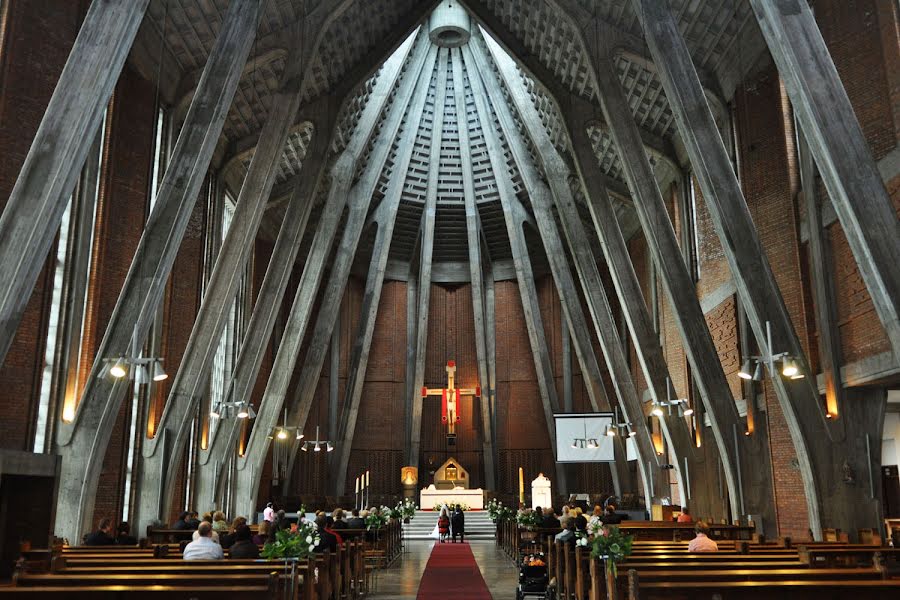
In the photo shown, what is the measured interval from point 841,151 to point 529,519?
775 centimetres

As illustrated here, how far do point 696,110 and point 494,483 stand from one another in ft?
56.5

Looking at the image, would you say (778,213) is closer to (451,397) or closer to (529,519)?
(529,519)

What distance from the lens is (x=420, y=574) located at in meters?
12.1

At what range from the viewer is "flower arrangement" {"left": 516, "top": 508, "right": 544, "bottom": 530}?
42.4 ft

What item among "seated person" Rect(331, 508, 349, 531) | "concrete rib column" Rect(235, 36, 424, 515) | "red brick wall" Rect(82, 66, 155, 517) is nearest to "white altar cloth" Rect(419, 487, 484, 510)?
"concrete rib column" Rect(235, 36, 424, 515)

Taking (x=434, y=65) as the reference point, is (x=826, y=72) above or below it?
below

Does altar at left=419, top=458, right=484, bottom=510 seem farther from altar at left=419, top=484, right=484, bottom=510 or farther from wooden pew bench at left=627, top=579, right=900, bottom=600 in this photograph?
wooden pew bench at left=627, top=579, right=900, bottom=600

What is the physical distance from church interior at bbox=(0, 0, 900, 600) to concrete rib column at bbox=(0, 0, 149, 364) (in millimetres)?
31

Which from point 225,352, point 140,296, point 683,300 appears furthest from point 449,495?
point 140,296

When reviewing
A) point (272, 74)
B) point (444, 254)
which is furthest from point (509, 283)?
point (272, 74)

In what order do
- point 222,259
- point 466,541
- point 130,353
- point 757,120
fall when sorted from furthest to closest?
1. point 466,541
2. point 757,120
3. point 222,259
4. point 130,353

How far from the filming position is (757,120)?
1462cm

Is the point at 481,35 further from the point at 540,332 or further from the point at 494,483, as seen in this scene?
the point at 494,483

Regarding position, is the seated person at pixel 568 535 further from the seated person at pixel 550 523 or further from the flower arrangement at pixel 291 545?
the flower arrangement at pixel 291 545
